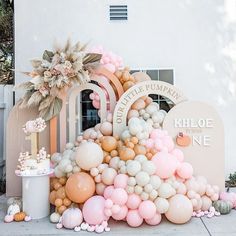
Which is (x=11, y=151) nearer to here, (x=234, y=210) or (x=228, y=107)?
(x=234, y=210)

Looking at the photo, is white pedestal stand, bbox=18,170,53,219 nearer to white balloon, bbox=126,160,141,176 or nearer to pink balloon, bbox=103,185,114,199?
pink balloon, bbox=103,185,114,199

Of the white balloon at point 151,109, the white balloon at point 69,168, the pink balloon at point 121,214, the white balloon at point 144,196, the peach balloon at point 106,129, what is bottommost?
the pink balloon at point 121,214

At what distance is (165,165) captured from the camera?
443cm

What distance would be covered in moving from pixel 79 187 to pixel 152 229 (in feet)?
3.61

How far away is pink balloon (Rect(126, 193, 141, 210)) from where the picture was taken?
13.7 feet

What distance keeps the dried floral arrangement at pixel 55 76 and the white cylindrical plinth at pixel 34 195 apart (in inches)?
43.3

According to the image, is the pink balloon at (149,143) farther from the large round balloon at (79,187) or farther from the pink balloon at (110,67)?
the pink balloon at (110,67)

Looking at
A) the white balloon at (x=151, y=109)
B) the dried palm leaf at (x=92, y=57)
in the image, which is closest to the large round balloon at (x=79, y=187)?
the white balloon at (x=151, y=109)

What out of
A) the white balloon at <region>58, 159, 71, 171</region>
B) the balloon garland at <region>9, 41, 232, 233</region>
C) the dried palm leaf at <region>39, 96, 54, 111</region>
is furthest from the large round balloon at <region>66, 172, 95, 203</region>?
the dried palm leaf at <region>39, 96, 54, 111</region>

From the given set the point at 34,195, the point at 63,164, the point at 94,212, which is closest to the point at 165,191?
the point at 94,212

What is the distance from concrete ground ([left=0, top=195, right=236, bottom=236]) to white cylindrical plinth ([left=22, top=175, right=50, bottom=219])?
136 mm

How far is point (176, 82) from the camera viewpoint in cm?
655

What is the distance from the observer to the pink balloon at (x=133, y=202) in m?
4.19

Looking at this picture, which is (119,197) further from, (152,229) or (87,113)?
(87,113)
